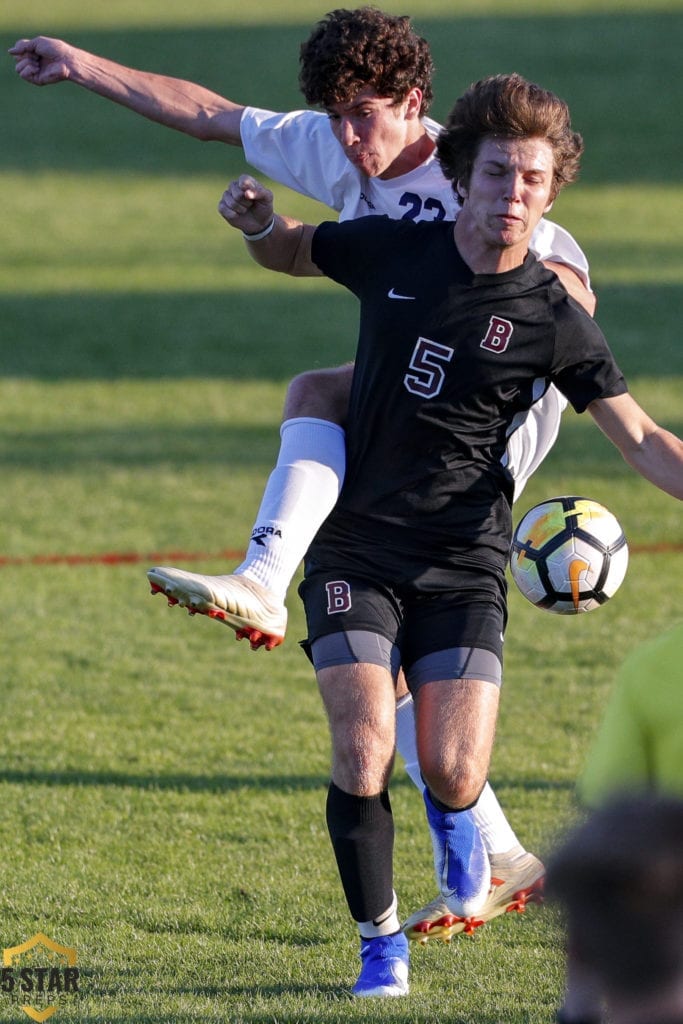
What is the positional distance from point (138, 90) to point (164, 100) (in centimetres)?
10

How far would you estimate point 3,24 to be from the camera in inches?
1460

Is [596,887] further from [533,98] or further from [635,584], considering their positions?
[635,584]

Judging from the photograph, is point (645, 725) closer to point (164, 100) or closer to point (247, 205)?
point (247, 205)

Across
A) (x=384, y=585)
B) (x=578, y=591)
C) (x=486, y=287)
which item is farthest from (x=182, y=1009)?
(x=486, y=287)

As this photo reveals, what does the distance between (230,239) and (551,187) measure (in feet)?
62.4

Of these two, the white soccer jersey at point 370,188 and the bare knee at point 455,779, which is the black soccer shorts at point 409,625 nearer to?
the bare knee at point 455,779

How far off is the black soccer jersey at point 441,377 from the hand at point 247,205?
9.7 inches

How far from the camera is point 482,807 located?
4938 mm

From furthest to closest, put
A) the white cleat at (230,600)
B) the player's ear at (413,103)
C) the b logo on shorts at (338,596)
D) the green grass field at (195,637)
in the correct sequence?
the player's ear at (413,103)
the green grass field at (195,637)
the b logo on shorts at (338,596)
the white cleat at (230,600)

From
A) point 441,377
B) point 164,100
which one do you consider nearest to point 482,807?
point 441,377

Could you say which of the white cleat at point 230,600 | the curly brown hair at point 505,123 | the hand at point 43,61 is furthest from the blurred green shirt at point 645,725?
the hand at point 43,61

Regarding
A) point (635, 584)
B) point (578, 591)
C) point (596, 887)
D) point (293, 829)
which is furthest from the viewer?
point (635, 584)

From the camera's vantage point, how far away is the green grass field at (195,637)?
4672mm

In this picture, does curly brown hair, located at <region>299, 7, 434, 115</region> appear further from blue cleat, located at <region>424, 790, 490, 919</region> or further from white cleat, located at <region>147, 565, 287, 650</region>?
blue cleat, located at <region>424, 790, 490, 919</region>
